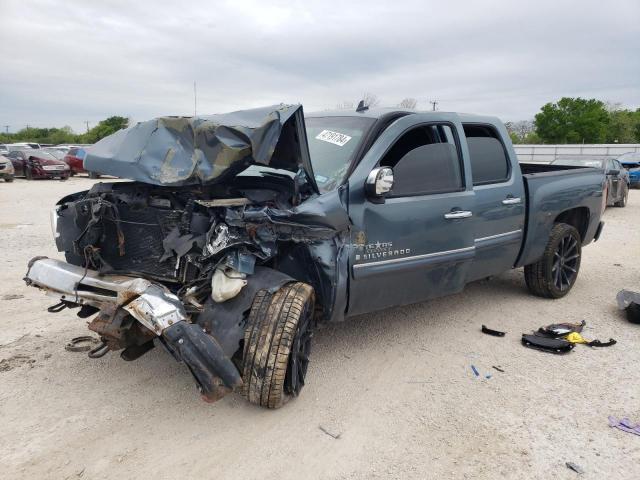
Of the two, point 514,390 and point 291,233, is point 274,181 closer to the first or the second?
point 291,233

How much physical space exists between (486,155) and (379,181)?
74.0 inches

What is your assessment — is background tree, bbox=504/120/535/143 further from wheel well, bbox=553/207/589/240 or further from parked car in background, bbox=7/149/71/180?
wheel well, bbox=553/207/589/240

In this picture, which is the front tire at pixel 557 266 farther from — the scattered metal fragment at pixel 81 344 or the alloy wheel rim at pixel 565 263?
the scattered metal fragment at pixel 81 344

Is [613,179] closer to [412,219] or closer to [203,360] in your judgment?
[412,219]

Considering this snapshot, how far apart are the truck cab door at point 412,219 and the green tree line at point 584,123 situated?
52379 millimetres

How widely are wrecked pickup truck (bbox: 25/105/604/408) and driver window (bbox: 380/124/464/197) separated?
1cm

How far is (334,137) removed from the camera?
4094mm

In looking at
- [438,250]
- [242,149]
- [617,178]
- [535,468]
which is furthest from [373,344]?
[617,178]

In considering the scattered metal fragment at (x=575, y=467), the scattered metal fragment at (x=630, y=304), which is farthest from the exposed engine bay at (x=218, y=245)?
the scattered metal fragment at (x=630, y=304)

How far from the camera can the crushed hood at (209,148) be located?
128 inches

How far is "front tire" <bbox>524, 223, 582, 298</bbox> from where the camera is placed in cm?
561

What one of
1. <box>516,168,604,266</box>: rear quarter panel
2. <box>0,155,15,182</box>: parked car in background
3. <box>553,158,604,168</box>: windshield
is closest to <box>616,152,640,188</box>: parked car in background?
<box>553,158,604,168</box>: windshield

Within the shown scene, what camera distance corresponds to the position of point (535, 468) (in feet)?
9.14

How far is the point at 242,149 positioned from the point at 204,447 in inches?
69.2
